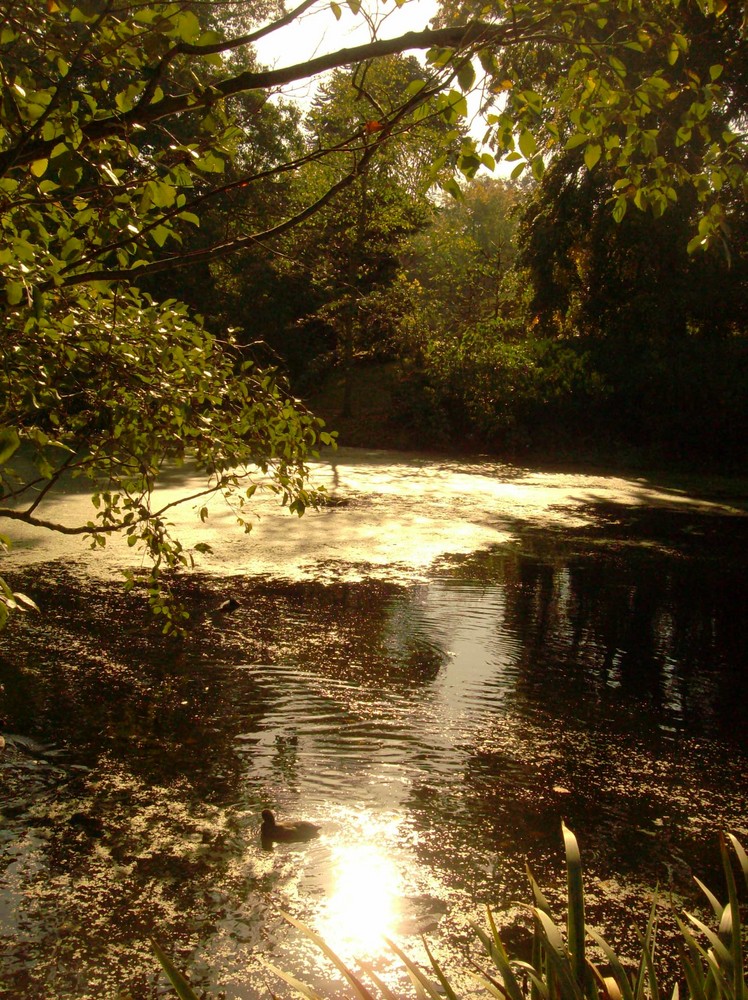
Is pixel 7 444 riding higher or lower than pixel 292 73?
lower

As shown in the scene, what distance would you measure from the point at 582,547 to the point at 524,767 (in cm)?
519

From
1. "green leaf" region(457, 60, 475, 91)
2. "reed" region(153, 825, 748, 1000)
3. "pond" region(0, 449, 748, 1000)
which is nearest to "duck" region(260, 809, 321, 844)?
"pond" region(0, 449, 748, 1000)

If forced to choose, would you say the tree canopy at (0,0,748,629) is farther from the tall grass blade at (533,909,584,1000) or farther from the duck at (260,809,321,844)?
the tall grass blade at (533,909,584,1000)

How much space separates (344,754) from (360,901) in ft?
3.78

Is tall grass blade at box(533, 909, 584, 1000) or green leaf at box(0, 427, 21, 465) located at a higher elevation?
green leaf at box(0, 427, 21, 465)

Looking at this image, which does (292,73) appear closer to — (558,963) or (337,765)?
(558,963)

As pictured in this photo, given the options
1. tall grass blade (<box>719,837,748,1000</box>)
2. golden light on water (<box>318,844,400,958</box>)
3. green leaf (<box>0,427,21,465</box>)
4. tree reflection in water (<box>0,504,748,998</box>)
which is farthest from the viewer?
tree reflection in water (<box>0,504,748,998</box>)

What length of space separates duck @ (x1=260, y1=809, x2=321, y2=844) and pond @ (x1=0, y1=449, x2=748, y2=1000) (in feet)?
0.16

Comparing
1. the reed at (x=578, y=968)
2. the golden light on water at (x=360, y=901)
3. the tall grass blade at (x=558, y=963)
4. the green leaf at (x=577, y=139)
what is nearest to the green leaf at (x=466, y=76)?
the green leaf at (x=577, y=139)

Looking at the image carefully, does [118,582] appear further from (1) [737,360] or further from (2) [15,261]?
(1) [737,360]

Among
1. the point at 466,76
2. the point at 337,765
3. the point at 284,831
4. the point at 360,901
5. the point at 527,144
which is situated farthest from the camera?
the point at 337,765

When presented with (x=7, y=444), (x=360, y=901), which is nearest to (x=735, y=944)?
(x=7, y=444)

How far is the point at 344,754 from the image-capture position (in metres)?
4.18

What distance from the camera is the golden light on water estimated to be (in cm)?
282
